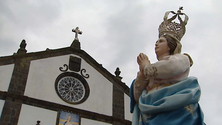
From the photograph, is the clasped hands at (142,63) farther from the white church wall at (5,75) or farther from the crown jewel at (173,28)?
the white church wall at (5,75)

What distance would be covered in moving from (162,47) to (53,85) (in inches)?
400

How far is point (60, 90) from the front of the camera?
41.9ft

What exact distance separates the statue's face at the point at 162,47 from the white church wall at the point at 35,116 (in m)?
9.40

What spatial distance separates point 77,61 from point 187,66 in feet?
38.1

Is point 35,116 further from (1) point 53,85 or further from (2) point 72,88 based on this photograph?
(2) point 72,88

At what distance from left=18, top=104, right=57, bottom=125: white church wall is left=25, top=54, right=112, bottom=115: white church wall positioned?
55cm

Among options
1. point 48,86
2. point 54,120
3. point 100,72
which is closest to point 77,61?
point 100,72

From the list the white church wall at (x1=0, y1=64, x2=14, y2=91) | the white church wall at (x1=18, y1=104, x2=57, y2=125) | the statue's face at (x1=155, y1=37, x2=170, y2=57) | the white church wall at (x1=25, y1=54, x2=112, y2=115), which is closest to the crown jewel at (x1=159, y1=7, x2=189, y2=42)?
the statue's face at (x1=155, y1=37, x2=170, y2=57)

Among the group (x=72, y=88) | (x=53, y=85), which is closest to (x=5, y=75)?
(x=53, y=85)

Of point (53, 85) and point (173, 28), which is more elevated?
point (53, 85)

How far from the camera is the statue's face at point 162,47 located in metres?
3.06

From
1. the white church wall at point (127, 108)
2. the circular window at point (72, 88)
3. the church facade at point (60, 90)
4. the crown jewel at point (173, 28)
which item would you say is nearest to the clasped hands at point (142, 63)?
the crown jewel at point (173, 28)

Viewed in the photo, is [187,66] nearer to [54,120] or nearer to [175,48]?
[175,48]

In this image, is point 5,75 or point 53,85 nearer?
point 5,75
